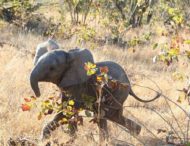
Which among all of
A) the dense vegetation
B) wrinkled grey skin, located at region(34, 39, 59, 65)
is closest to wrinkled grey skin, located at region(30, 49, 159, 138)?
wrinkled grey skin, located at region(34, 39, 59, 65)

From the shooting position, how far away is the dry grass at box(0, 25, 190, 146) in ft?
18.1

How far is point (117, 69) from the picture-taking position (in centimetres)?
536

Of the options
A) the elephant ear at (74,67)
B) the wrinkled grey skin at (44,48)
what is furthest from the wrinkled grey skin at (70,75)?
the wrinkled grey skin at (44,48)

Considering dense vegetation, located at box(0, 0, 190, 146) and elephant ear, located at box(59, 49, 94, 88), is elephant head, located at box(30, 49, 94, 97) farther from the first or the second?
dense vegetation, located at box(0, 0, 190, 146)

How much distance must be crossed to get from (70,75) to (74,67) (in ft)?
0.29

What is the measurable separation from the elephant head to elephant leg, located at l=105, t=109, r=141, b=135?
622mm

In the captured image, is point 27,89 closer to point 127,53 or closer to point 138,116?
point 138,116

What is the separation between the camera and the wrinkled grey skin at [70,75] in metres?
4.59

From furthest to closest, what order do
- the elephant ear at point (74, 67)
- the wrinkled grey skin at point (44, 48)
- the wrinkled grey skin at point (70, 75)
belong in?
the wrinkled grey skin at point (44, 48)
the elephant ear at point (74, 67)
the wrinkled grey skin at point (70, 75)

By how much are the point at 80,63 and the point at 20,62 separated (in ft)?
11.9

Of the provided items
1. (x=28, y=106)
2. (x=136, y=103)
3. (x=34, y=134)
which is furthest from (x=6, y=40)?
(x=28, y=106)

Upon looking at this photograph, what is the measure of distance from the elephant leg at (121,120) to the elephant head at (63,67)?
622 millimetres

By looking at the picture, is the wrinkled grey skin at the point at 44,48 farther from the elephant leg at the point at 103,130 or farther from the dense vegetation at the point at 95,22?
the dense vegetation at the point at 95,22

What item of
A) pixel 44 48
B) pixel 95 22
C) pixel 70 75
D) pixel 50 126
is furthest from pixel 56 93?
pixel 95 22
